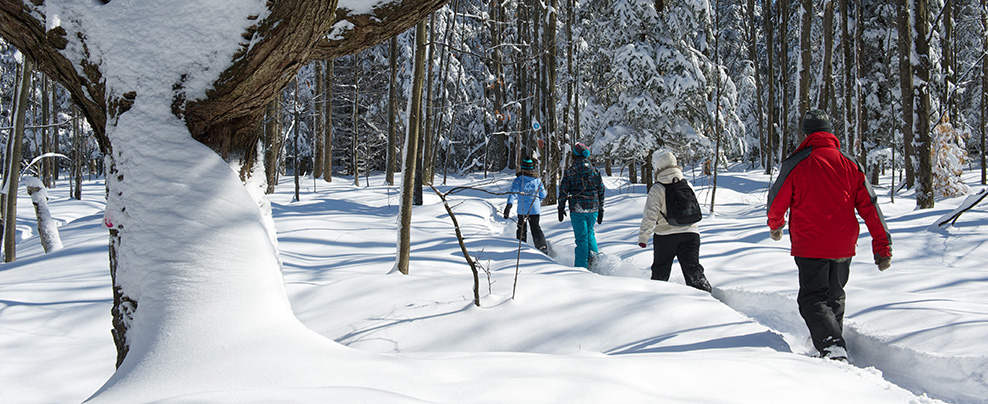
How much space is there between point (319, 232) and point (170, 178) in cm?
672

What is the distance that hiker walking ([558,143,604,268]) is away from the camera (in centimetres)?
702

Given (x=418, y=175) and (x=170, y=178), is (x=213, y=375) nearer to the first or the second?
(x=170, y=178)

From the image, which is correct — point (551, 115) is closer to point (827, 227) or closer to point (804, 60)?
point (804, 60)

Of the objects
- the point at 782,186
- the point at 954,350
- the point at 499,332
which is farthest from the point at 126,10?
the point at 954,350

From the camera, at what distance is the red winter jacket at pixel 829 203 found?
359cm

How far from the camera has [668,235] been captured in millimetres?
5453

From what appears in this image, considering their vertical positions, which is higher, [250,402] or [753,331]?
[250,402]

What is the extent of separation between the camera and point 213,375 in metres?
1.94

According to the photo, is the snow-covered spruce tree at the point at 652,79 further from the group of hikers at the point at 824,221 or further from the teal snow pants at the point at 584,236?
the group of hikers at the point at 824,221

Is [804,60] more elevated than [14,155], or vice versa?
[804,60]

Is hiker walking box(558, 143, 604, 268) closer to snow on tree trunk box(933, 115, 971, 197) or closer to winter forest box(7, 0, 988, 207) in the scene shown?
winter forest box(7, 0, 988, 207)

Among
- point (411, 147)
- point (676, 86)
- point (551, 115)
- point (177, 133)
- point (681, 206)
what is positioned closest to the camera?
point (177, 133)

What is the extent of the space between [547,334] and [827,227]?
2.03 meters

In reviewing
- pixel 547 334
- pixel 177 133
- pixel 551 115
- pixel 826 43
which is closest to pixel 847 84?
pixel 826 43
